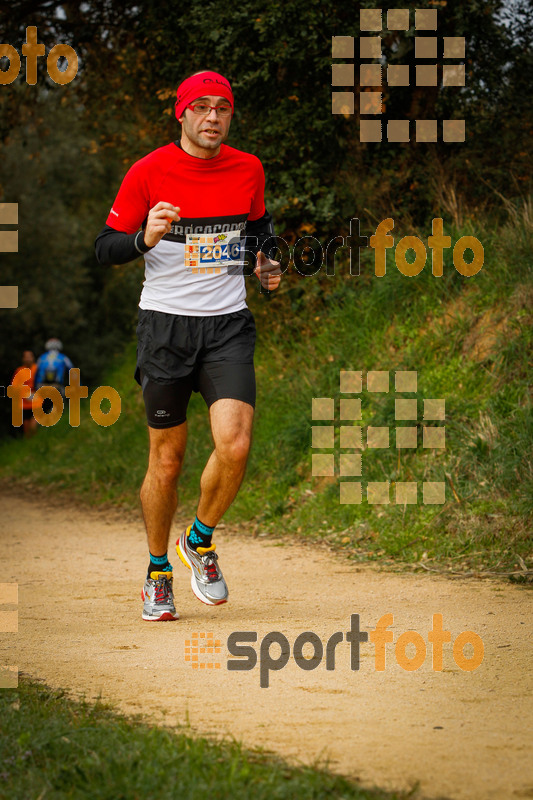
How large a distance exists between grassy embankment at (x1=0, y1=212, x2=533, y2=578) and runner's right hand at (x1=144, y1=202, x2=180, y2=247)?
3123 mm

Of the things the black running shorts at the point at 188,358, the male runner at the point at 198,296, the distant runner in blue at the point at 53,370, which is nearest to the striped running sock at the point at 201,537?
the male runner at the point at 198,296

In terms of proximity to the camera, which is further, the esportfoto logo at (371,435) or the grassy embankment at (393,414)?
the esportfoto logo at (371,435)

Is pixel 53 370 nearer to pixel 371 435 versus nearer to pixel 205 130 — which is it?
pixel 371 435

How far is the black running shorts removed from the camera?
5.03 m

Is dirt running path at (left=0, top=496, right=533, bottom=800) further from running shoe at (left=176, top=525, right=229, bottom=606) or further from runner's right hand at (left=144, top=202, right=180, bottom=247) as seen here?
runner's right hand at (left=144, top=202, right=180, bottom=247)

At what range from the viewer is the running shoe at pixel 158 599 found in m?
5.05

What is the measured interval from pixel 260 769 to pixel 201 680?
1.08 m

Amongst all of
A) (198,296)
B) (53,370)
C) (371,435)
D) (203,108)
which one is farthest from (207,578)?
(53,370)

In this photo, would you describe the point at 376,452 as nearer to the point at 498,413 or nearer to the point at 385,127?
the point at 498,413

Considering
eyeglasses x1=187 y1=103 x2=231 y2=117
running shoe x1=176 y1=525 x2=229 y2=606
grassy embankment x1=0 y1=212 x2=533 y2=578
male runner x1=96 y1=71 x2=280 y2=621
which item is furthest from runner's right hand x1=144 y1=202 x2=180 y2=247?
grassy embankment x1=0 y1=212 x2=533 y2=578

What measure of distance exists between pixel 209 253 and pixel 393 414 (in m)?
3.50

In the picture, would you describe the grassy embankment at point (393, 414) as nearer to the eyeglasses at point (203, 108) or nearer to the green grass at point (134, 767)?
the eyeglasses at point (203, 108)

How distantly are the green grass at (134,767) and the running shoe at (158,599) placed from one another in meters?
1.70

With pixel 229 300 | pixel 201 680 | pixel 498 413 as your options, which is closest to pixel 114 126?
pixel 498 413
